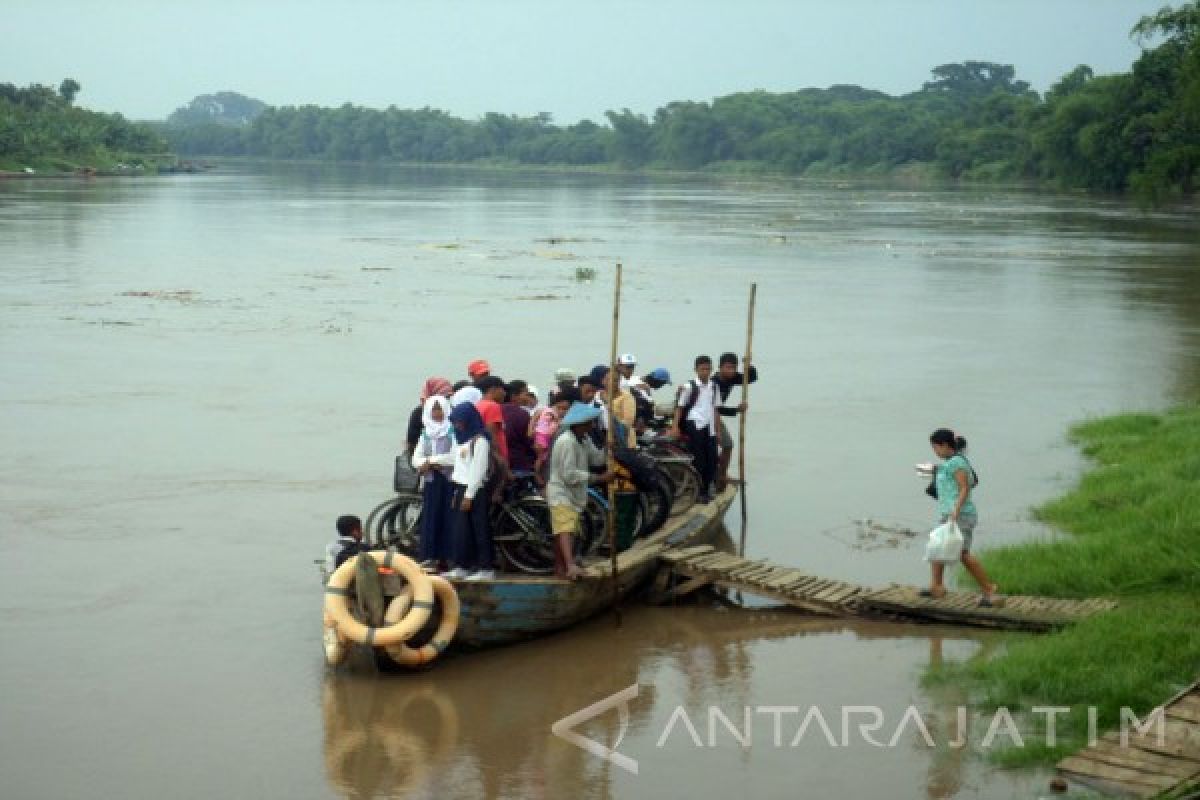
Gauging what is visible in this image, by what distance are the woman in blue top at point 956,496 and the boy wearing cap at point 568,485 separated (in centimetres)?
229

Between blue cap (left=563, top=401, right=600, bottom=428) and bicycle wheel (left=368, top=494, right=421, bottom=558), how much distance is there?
138 cm

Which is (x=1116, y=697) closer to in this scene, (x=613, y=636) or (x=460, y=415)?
(x=613, y=636)

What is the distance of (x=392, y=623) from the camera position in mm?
9445

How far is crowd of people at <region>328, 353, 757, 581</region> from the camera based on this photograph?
1016 cm

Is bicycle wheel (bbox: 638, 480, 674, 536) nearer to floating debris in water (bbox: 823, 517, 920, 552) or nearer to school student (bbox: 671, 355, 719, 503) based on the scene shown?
school student (bbox: 671, 355, 719, 503)

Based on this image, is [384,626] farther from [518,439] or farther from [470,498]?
[518,439]

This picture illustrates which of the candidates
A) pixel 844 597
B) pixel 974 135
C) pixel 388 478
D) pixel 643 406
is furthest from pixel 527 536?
pixel 974 135

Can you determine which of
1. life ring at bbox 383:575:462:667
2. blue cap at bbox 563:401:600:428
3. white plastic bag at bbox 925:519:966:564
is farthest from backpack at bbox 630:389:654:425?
life ring at bbox 383:575:462:667

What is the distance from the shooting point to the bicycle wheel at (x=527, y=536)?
412 inches

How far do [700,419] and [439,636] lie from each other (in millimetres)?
3942

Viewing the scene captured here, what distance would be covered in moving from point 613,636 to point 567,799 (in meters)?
2.56

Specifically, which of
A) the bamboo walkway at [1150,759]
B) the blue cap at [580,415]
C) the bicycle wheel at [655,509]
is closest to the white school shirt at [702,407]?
the bicycle wheel at [655,509]

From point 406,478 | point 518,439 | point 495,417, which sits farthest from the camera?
point 406,478

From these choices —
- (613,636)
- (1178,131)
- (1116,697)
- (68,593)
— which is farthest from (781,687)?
(1178,131)
